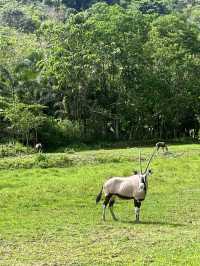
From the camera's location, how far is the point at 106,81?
2591 inches

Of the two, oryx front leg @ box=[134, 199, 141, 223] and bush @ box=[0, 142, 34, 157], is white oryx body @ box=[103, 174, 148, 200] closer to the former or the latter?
oryx front leg @ box=[134, 199, 141, 223]

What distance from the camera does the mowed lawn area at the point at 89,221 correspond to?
14.5 meters

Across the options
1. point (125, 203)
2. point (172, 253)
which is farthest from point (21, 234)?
point (125, 203)

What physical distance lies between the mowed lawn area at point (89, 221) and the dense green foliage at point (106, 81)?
27584mm

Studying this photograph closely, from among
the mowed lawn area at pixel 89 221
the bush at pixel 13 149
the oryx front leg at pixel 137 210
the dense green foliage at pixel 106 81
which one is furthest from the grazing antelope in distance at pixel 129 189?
the dense green foliage at pixel 106 81

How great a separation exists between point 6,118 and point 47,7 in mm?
101611

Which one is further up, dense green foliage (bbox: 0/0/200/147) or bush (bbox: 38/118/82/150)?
dense green foliage (bbox: 0/0/200/147)

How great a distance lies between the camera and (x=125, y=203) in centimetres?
2469

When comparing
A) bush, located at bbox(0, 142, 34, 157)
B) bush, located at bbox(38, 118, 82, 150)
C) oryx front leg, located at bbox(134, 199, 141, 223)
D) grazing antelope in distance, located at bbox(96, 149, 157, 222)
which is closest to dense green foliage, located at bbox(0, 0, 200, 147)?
bush, located at bbox(38, 118, 82, 150)

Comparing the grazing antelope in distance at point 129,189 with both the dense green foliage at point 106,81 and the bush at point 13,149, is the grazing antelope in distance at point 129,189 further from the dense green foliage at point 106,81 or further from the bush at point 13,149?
the dense green foliage at point 106,81

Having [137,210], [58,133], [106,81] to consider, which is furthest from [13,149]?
[137,210]

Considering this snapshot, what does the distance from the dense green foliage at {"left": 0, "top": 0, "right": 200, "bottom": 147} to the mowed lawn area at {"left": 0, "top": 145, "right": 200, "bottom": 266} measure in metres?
27.6

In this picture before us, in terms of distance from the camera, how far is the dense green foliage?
203 ft

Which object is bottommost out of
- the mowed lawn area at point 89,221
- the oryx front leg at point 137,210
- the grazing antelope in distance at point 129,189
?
the mowed lawn area at point 89,221
